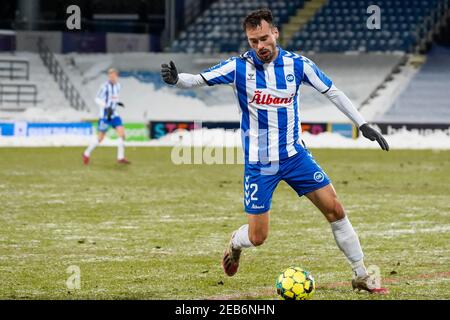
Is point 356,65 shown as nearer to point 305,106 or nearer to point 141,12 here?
point 305,106

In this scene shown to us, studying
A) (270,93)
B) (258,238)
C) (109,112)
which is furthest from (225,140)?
(270,93)

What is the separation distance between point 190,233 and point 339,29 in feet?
97.9

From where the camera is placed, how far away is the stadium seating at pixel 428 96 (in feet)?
120

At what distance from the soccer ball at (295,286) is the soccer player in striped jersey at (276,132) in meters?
0.53

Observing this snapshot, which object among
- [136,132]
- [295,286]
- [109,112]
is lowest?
[136,132]

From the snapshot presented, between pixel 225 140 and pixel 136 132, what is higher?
pixel 225 140

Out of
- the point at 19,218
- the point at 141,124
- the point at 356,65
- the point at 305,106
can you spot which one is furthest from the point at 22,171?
the point at 356,65

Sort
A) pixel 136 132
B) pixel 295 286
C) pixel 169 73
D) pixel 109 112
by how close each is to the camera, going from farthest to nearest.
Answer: pixel 136 132 < pixel 109 112 < pixel 169 73 < pixel 295 286

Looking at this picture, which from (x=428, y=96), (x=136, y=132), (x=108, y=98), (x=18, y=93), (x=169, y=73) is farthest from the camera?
(x=18, y=93)

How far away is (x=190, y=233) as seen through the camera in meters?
12.4

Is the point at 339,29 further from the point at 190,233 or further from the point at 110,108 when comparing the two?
the point at 190,233

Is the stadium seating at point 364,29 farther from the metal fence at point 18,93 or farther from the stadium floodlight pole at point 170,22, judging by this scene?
the metal fence at point 18,93

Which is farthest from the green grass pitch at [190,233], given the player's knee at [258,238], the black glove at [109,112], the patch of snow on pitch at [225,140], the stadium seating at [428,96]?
the stadium seating at [428,96]

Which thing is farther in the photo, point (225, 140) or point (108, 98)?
point (225, 140)
